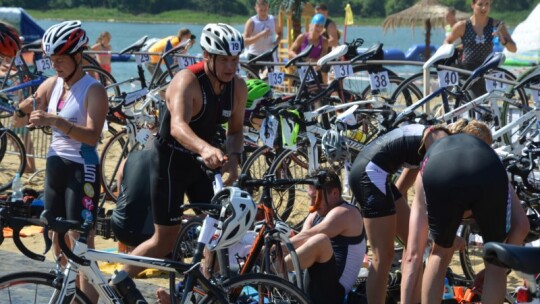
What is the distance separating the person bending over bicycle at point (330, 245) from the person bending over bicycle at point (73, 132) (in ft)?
4.42

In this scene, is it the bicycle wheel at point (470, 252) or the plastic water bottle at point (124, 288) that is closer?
the plastic water bottle at point (124, 288)

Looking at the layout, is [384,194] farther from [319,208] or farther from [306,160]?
[306,160]

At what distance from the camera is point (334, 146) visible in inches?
342

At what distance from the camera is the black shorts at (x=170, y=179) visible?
6359mm

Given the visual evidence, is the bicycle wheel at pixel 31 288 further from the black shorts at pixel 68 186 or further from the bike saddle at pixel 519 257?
the bike saddle at pixel 519 257

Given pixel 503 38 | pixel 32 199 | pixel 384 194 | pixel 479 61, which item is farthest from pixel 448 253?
pixel 503 38

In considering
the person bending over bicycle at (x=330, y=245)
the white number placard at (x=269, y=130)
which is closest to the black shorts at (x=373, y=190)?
the person bending over bicycle at (x=330, y=245)

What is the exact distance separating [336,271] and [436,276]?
2.93 ft

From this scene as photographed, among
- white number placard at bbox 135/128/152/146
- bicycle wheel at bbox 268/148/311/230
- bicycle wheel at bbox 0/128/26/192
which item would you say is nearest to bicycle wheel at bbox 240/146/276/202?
bicycle wheel at bbox 268/148/311/230

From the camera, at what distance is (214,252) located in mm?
6035

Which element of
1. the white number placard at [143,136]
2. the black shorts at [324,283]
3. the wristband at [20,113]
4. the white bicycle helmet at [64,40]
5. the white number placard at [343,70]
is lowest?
the black shorts at [324,283]

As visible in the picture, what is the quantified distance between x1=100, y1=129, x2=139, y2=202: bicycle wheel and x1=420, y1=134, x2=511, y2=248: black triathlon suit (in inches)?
203

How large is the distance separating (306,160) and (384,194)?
3.09m

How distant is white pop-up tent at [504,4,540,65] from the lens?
25438mm
